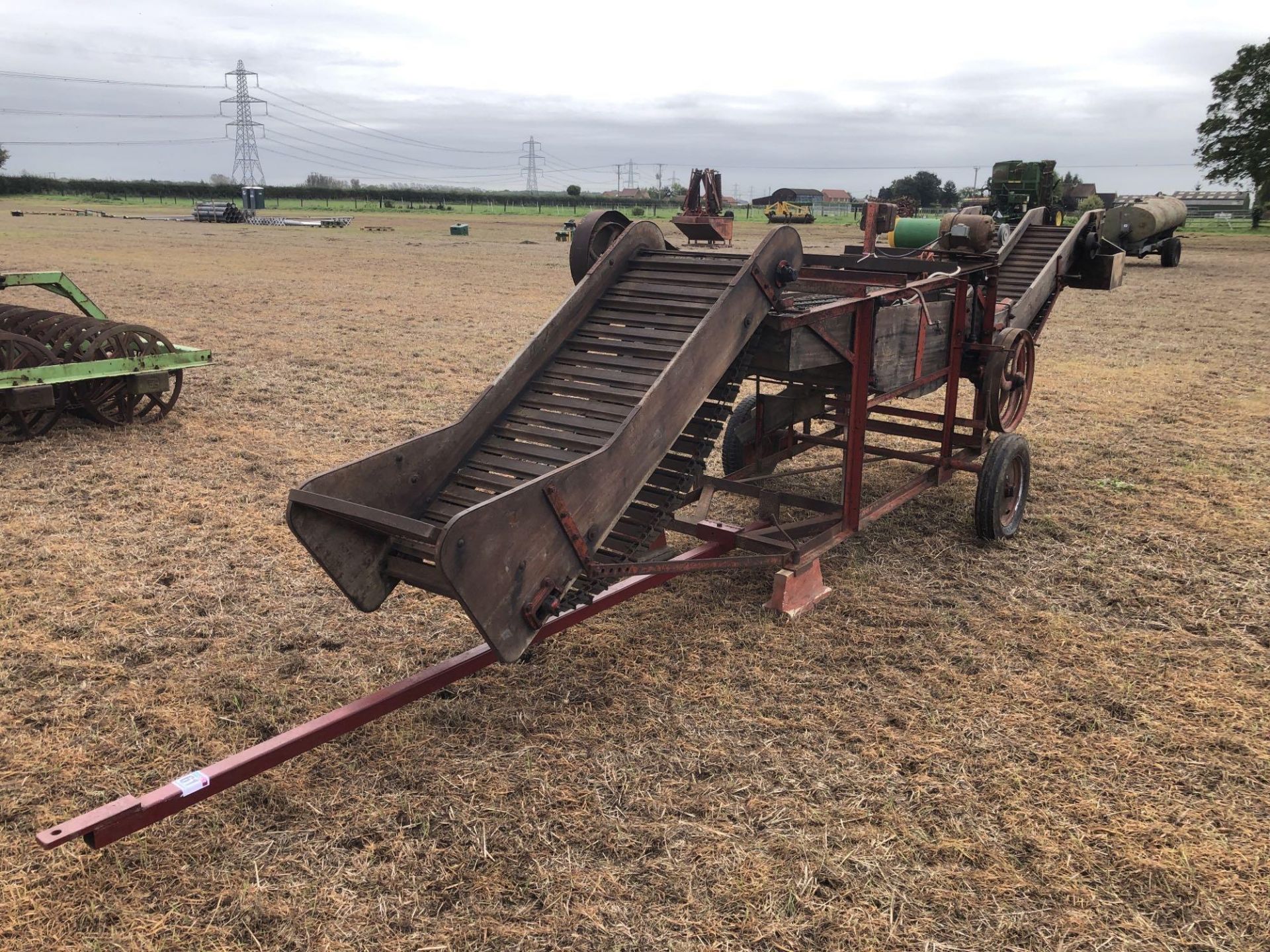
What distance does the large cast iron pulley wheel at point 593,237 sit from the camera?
5.32m

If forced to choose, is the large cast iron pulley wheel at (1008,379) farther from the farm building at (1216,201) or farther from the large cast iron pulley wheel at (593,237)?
the farm building at (1216,201)

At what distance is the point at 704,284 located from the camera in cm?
484

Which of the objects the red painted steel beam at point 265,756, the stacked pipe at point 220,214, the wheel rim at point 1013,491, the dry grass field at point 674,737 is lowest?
the dry grass field at point 674,737

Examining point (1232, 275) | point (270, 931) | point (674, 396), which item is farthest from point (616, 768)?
point (1232, 275)

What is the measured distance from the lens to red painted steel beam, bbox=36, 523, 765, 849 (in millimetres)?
2934

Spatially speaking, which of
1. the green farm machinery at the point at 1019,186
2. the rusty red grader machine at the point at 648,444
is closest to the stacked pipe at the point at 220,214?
the green farm machinery at the point at 1019,186

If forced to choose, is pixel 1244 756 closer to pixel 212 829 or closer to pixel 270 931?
pixel 270 931

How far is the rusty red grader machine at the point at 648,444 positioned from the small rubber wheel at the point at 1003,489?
15 mm

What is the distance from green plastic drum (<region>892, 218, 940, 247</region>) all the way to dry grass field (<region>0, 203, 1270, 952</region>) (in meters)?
3.42

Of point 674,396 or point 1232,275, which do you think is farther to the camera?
point 1232,275

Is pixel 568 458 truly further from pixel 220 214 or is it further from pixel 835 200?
pixel 835 200

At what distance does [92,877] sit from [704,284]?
3.68 metres

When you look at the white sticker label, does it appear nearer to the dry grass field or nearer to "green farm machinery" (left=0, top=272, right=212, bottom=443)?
the dry grass field

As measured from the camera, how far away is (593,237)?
534cm
